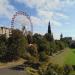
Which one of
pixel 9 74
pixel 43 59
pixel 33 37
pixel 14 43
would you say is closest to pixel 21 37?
pixel 14 43

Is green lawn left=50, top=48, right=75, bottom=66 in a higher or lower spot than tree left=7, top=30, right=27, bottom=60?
lower

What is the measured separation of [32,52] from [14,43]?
940cm

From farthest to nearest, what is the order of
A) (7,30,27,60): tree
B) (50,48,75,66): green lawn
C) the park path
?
(7,30,27,60): tree, (50,48,75,66): green lawn, the park path

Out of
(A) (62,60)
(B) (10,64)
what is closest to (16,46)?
(B) (10,64)

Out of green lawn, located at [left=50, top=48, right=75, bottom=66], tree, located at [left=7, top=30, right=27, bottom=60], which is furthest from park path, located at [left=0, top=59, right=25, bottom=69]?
green lawn, located at [left=50, top=48, right=75, bottom=66]

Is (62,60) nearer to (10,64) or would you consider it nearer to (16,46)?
(16,46)

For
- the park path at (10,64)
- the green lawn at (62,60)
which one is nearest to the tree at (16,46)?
the park path at (10,64)

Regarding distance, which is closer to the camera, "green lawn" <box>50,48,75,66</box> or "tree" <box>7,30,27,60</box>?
"green lawn" <box>50,48,75,66</box>

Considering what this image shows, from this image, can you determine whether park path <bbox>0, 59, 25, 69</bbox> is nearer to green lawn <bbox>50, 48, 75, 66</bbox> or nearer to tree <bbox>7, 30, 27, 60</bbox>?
tree <bbox>7, 30, 27, 60</bbox>

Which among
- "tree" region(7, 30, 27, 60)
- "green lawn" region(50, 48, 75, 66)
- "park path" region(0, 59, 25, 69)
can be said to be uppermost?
"tree" region(7, 30, 27, 60)

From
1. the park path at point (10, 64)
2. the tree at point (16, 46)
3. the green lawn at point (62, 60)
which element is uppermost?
the tree at point (16, 46)

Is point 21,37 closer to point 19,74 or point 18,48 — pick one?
point 18,48

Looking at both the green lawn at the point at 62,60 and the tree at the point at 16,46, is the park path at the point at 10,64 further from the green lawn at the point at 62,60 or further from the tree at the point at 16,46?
the green lawn at the point at 62,60

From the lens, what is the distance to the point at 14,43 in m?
57.8
